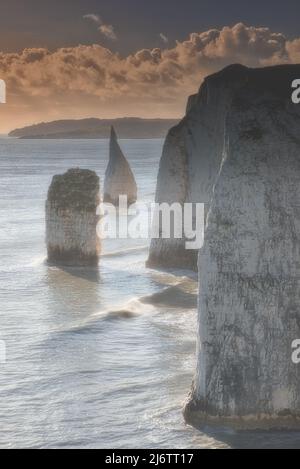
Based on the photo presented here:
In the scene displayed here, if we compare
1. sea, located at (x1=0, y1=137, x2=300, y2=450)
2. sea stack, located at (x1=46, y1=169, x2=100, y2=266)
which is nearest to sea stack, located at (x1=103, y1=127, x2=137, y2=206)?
sea, located at (x1=0, y1=137, x2=300, y2=450)

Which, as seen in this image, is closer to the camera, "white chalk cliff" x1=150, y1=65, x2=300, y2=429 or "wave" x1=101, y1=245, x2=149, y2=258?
"white chalk cliff" x1=150, y1=65, x2=300, y2=429

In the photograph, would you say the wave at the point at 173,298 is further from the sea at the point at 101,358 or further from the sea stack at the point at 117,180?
the sea stack at the point at 117,180

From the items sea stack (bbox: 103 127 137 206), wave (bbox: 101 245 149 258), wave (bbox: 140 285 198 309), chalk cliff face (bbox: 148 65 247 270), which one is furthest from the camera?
sea stack (bbox: 103 127 137 206)

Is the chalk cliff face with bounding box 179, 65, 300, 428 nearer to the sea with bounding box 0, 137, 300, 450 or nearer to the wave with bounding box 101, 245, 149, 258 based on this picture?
the sea with bounding box 0, 137, 300, 450

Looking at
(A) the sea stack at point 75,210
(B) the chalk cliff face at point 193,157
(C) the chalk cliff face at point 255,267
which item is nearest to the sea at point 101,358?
(C) the chalk cliff face at point 255,267

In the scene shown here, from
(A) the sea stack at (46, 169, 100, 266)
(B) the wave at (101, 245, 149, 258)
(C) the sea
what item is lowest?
(C) the sea

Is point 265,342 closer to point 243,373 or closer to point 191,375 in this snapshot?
point 243,373
